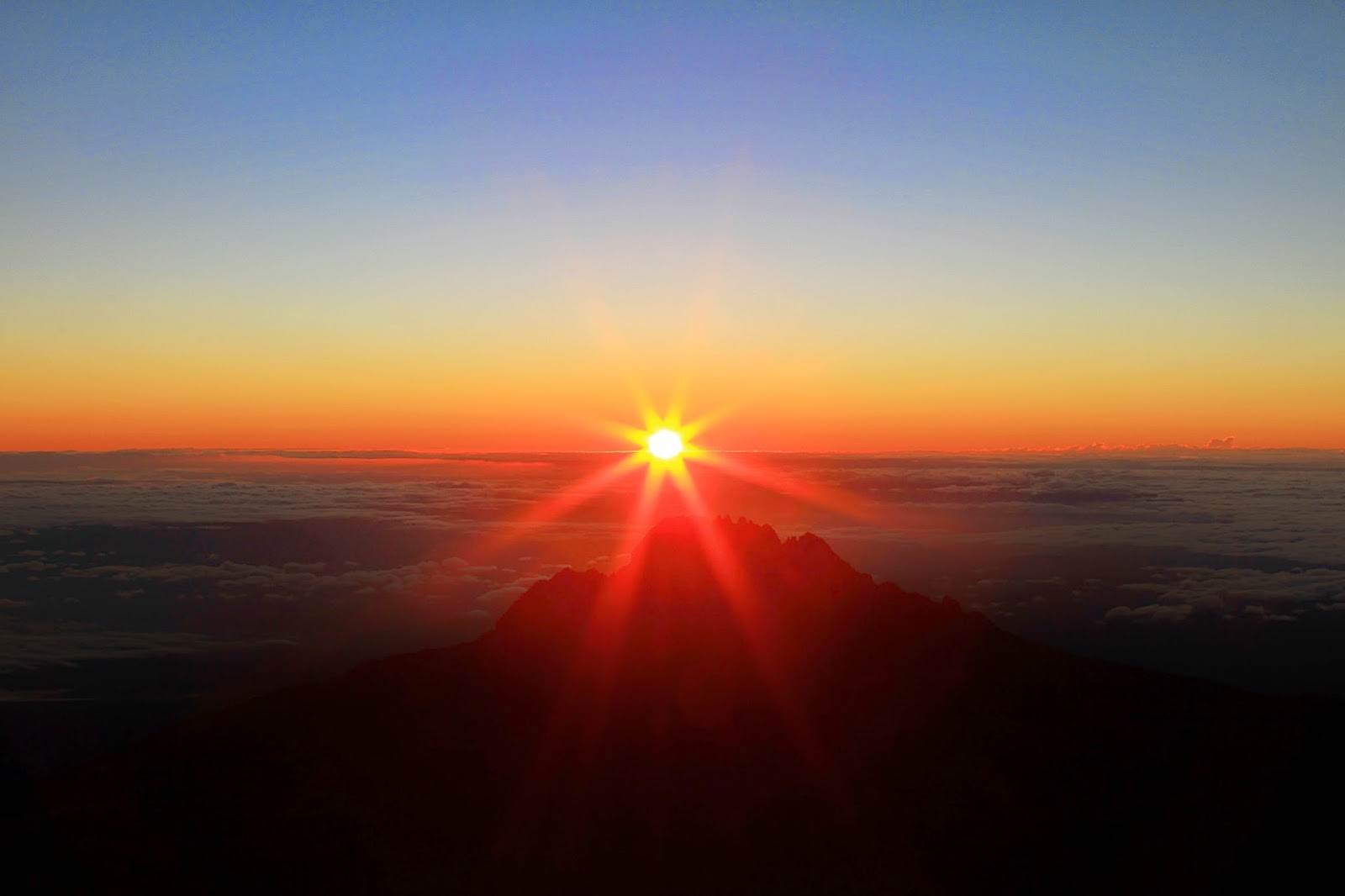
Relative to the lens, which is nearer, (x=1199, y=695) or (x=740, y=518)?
(x=1199, y=695)

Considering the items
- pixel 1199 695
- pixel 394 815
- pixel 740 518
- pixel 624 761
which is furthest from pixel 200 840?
pixel 1199 695

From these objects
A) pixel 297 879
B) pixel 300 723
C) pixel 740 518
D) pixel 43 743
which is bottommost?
pixel 43 743

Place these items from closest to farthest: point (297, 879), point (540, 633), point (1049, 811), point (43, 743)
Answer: point (297, 879) < point (1049, 811) < point (540, 633) < point (43, 743)

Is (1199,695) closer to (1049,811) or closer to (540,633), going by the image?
(1049,811)

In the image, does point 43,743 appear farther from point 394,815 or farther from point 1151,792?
point 1151,792

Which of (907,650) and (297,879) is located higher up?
(907,650)

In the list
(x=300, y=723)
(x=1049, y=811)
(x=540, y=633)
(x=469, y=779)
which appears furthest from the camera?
(x=540, y=633)

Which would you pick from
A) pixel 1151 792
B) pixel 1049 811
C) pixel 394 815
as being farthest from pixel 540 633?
pixel 1151 792
